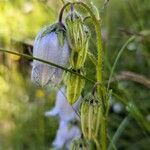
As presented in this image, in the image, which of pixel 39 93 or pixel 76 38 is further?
pixel 39 93

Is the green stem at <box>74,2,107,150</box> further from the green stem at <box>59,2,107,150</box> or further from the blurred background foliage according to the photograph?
the blurred background foliage

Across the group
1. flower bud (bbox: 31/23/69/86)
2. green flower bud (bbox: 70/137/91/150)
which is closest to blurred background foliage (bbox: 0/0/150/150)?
green flower bud (bbox: 70/137/91/150)

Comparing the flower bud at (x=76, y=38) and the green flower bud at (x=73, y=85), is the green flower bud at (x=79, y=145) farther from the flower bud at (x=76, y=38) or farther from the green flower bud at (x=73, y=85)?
the flower bud at (x=76, y=38)

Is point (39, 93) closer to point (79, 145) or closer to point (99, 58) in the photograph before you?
point (79, 145)

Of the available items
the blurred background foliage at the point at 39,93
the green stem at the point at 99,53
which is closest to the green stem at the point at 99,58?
the green stem at the point at 99,53

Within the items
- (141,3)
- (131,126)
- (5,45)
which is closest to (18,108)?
(5,45)

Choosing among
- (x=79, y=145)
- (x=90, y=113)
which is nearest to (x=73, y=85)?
(x=90, y=113)
